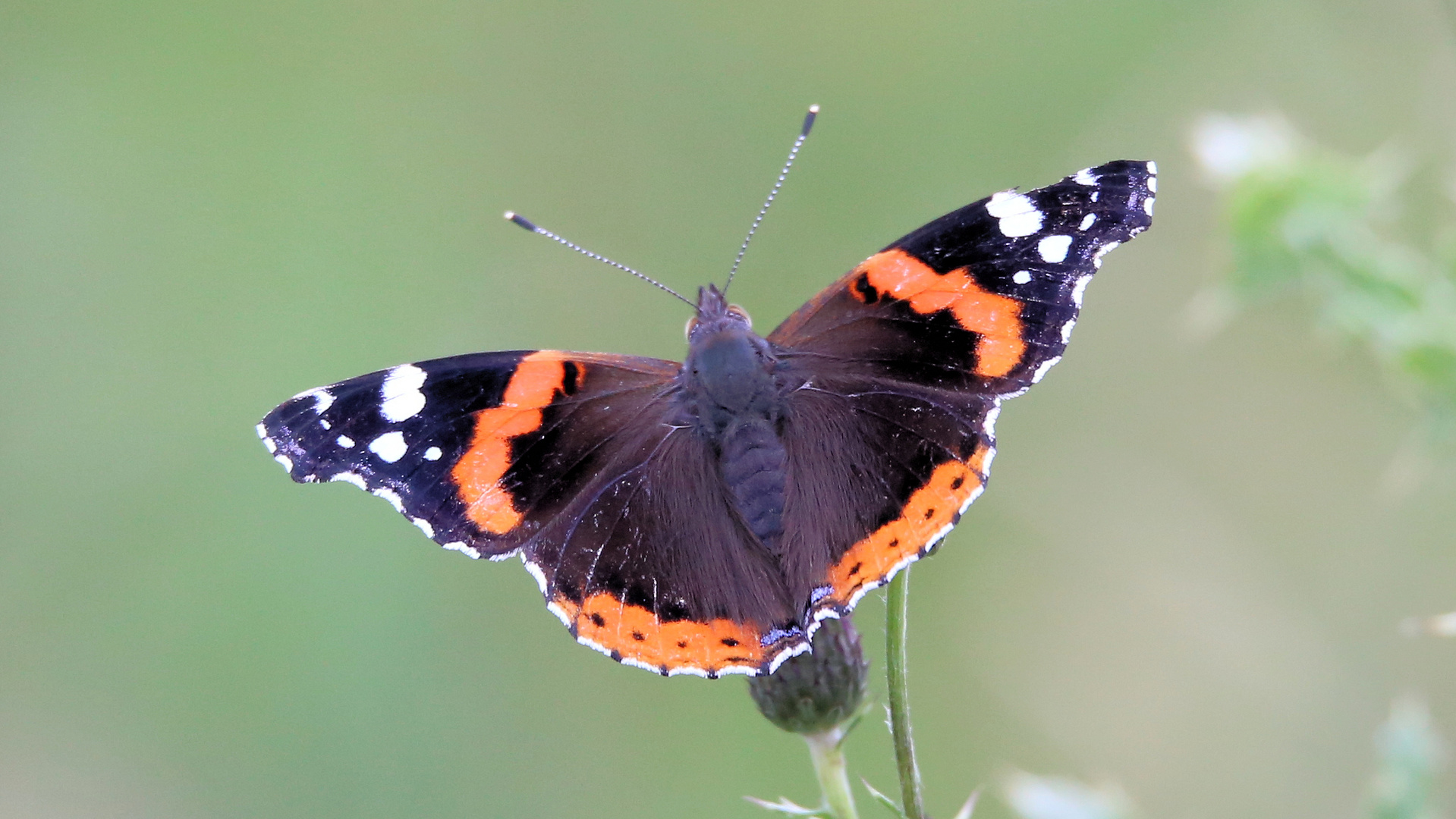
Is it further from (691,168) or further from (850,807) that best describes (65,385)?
(850,807)

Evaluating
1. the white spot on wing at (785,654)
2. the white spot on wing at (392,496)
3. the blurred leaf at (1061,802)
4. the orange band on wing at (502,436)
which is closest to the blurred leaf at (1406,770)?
the blurred leaf at (1061,802)

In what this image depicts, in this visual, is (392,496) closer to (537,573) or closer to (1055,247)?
(537,573)

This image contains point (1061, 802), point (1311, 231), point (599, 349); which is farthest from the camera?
point (599, 349)

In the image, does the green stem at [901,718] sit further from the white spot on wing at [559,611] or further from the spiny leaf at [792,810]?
the white spot on wing at [559,611]

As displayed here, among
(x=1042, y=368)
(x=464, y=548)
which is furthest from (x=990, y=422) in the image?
(x=464, y=548)

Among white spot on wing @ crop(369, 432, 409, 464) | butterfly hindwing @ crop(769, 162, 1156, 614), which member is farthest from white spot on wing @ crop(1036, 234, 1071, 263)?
white spot on wing @ crop(369, 432, 409, 464)

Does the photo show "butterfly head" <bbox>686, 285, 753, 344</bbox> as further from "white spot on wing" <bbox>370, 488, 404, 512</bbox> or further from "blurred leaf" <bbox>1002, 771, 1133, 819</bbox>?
"blurred leaf" <bbox>1002, 771, 1133, 819</bbox>
